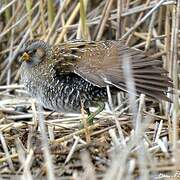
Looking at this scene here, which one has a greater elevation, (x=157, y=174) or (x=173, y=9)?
(x=173, y=9)

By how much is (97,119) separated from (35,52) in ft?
2.39

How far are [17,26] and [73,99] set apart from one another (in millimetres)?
1902

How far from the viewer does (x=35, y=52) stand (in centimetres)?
500

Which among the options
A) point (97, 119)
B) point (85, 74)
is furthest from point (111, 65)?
point (97, 119)

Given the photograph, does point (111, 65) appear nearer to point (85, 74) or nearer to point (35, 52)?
point (85, 74)

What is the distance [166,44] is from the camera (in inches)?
212

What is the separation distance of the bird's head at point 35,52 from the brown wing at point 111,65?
0.36 ft

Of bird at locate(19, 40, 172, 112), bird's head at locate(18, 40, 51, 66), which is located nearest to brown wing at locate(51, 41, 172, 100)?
bird at locate(19, 40, 172, 112)

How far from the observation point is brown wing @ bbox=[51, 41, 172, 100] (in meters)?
4.32

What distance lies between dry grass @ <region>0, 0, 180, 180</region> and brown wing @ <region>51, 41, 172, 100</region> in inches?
7.1

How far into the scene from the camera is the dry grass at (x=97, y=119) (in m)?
3.37

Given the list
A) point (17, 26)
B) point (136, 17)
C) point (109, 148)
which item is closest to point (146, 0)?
point (136, 17)

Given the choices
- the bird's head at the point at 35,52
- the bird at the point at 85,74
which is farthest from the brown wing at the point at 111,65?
the bird's head at the point at 35,52

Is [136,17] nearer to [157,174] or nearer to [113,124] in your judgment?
[113,124]
